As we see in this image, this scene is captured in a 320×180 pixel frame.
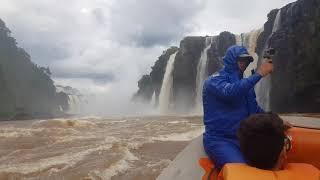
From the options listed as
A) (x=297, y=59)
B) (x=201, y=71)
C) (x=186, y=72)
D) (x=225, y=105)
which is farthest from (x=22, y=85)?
(x=225, y=105)

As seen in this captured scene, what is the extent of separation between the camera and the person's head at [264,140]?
2.28 metres

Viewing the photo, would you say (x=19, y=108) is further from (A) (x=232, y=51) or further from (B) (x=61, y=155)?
(A) (x=232, y=51)

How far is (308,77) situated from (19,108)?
50.5 metres

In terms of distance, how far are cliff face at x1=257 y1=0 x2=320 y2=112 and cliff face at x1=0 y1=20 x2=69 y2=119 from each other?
41.5m

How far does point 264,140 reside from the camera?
228 centimetres

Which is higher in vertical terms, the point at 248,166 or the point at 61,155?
the point at 248,166

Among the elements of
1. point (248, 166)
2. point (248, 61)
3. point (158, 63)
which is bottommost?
point (248, 166)

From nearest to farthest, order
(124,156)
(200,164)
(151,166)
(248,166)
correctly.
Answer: (248,166)
(200,164)
(151,166)
(124,156)

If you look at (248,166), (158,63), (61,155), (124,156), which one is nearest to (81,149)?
(61,155)

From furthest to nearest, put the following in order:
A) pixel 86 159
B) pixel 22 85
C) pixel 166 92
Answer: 1. pixel 22 85
2. pixel 166 92
3. pixel 86 159

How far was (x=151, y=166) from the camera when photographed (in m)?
10.2

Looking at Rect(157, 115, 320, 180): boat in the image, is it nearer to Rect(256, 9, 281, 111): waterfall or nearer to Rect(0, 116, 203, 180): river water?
Rect(0, 116, 203, 180): river water

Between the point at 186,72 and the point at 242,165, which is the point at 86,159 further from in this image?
the point at 186,72

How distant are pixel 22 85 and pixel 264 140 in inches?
3343
